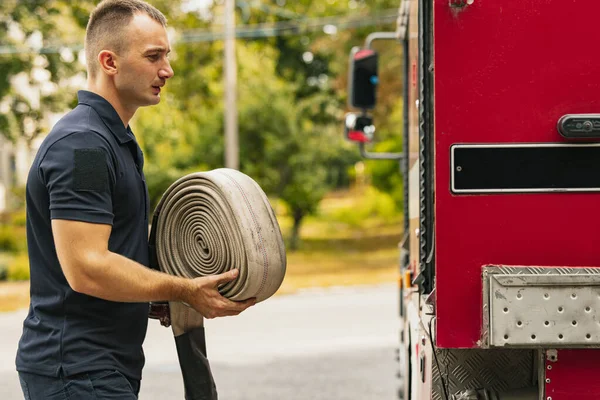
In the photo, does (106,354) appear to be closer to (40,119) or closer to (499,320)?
(499,320)

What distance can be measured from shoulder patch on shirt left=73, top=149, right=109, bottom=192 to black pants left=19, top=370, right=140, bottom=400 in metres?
0.54

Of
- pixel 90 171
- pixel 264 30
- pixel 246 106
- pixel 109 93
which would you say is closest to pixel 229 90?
pixel 246 106

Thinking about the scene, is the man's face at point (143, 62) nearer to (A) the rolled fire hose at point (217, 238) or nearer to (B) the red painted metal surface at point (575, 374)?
(A) the rolled fire hose at point (217, 238)

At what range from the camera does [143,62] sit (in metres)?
2.96

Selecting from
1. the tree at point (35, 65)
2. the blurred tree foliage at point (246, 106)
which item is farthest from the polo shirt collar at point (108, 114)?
the blurred tree foliage at point (246, 106)

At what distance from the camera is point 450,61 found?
2.78 metres

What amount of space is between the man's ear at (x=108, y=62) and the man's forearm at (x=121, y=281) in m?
0.57

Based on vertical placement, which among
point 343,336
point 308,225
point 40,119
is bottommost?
point 308,225

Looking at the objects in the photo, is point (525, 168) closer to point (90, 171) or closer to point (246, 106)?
point (90, 171)

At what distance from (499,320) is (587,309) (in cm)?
24

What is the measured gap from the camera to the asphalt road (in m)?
7.99

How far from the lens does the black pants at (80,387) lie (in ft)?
9.18

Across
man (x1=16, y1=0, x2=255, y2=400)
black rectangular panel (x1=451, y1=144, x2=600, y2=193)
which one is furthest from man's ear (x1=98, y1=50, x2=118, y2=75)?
black rectangular panel (x1=451, y1=144, x2=600, y2=193)

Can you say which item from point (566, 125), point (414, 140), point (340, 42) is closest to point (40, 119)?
point (340, 42)
